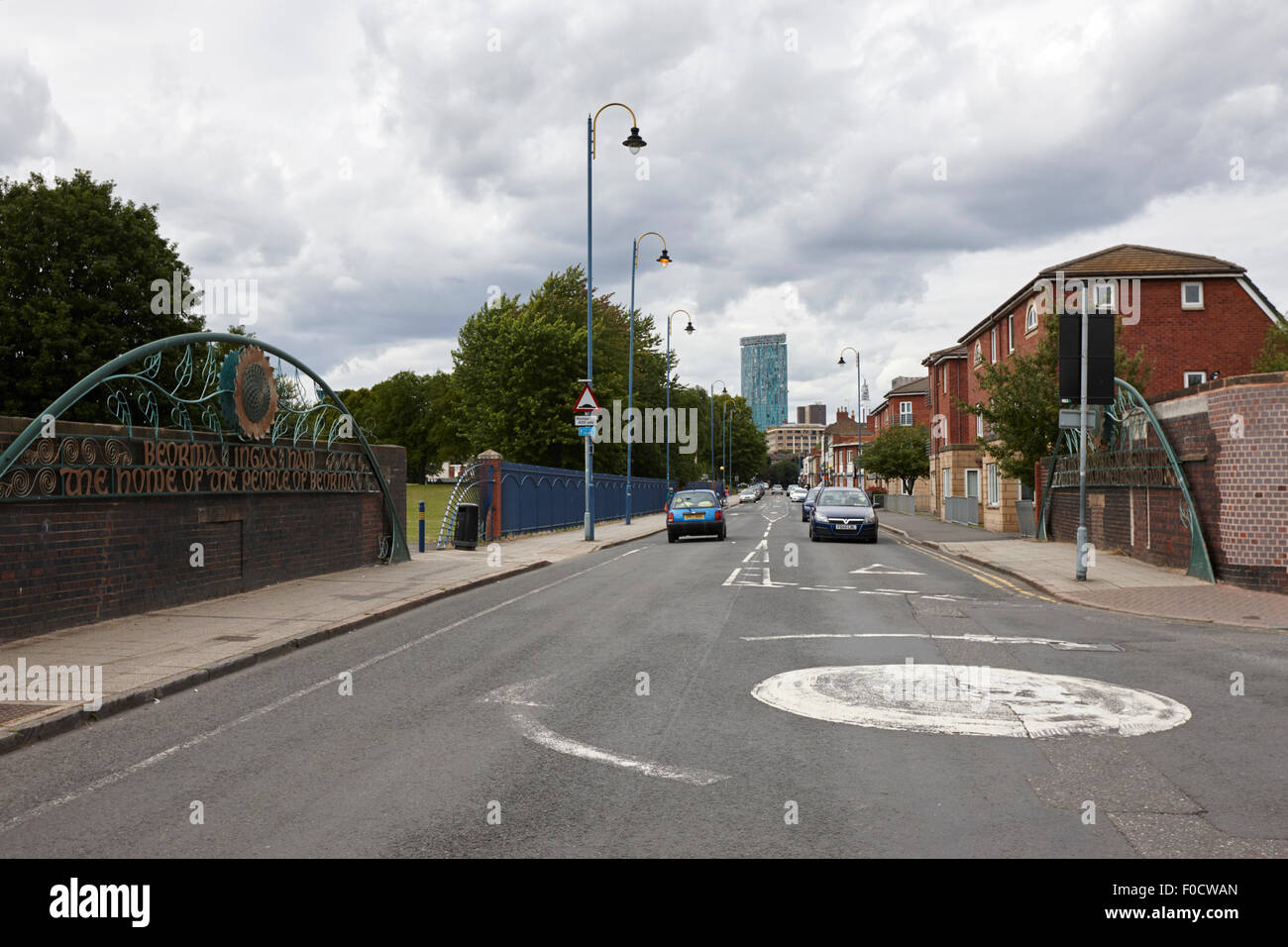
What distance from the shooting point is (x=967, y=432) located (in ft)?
168

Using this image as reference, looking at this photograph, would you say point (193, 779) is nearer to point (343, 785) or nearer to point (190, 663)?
point (343, 785)

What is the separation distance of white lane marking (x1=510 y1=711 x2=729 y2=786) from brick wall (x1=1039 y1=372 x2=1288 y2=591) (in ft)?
40.8

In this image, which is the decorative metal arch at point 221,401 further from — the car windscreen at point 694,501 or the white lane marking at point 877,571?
the car windscreen at point 694,501

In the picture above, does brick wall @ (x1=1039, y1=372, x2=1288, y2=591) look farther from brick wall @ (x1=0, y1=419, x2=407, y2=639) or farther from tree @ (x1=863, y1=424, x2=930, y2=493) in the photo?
tree @ (x1=863, y1=424, x2=930, y2=493)

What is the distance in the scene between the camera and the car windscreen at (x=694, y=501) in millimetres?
28891

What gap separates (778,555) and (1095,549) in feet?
23.0

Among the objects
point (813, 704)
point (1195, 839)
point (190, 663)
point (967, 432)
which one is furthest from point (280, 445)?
point (967, 432)

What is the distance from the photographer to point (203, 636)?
982 centimetres

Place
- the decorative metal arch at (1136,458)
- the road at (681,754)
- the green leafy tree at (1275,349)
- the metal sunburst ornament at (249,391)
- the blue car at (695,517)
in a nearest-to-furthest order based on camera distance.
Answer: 1. the road at (681,754)
2. the metal sunburst ornament at (249,391)
3. the decorative metal arch at (1136,458)
4. the green leafy tree at (1275,349)
5. the blue car at (695,517)

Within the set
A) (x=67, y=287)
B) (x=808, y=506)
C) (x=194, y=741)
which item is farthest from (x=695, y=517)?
(x=67, y=287)

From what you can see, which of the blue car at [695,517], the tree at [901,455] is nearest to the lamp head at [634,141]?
the blue car at [695,517]

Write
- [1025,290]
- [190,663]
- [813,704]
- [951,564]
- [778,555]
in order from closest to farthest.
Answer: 1. [813,704]
2. [190,663]
3. [951,564]
4. [778,555]
5. [1025,290]

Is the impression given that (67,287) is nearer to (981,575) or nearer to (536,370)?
(536,370)

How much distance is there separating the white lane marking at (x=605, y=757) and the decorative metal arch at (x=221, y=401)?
5969 mm
